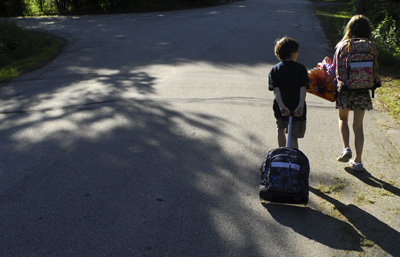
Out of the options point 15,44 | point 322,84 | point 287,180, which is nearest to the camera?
point 287,180

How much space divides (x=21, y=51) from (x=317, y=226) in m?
11.3

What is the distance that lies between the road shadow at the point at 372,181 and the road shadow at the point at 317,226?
0.88 m

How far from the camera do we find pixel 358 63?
4207mm

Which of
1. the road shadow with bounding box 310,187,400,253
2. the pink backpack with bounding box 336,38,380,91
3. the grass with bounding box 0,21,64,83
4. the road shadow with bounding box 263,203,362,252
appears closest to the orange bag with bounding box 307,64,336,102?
the pink backpack with bounding box 336,38,380,91

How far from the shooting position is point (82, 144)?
5.34 meters

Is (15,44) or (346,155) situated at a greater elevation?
(15,44)

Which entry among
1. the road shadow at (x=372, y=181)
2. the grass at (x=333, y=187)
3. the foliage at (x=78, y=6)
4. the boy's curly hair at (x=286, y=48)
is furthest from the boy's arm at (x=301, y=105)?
the foliage at (x=78, y=6)

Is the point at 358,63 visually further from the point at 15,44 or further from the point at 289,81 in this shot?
the point at 15,44

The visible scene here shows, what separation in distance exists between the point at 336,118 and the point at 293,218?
319 centimetres

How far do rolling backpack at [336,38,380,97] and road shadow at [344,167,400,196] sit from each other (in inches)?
37.8

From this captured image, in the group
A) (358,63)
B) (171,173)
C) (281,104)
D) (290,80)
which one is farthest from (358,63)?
(171,173)

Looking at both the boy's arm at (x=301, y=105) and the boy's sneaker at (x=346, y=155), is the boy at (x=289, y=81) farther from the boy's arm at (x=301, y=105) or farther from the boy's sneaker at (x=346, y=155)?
the boy's sneaker at (x=346, y=155)

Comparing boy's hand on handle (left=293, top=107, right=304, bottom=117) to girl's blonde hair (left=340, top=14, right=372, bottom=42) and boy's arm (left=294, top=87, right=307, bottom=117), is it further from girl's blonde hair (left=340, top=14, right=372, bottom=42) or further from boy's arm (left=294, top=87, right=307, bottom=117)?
girl's blonde hair (left=340, top=14, right=372, bottom=42)

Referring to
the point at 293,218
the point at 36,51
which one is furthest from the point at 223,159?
the point at 36,51
